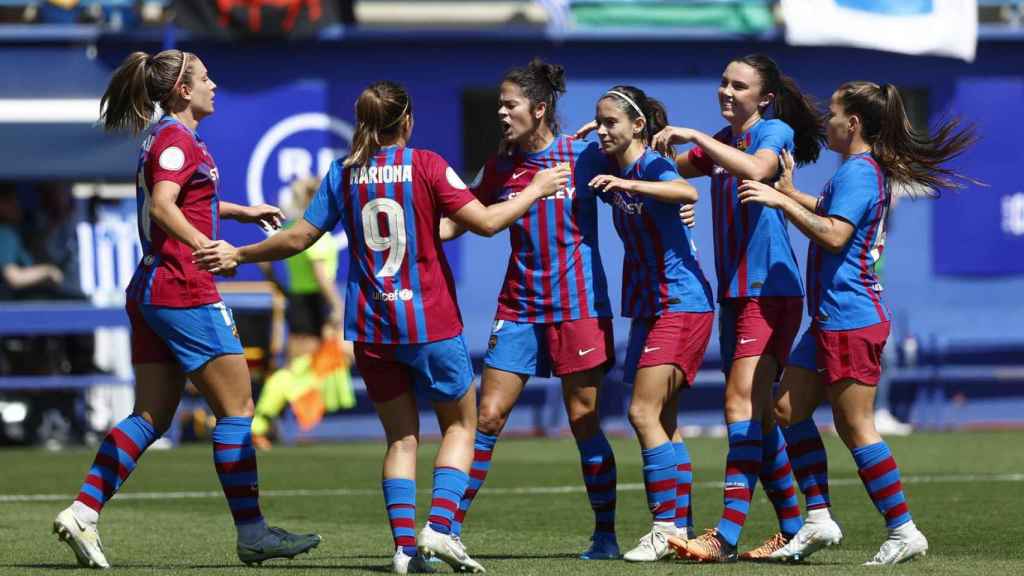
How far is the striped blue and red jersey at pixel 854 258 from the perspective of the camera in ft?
25.0

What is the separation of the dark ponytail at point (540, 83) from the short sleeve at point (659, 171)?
1.60 feet

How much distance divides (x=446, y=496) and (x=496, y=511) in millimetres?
3212

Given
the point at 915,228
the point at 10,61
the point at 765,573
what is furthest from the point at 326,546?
the point at 915,228

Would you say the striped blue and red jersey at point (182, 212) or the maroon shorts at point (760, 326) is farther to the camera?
the maroon shorts at point (760, 326)

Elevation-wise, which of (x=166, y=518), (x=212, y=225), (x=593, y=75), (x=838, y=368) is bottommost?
(x=166, y=518)

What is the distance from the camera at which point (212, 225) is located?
7.75 m

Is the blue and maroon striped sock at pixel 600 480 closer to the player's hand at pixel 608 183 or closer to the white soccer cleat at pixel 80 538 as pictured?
the player's hand at pixel 608 183

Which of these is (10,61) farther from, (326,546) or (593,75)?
(326,546)

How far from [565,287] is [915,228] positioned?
1185 centimetres

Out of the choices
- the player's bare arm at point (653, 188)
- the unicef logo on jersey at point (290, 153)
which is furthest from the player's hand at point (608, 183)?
the unicef logo on jersey at point (290, 153)

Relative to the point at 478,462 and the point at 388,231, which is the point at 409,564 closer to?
the point at 478,462

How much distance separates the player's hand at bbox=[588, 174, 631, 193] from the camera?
300 inches

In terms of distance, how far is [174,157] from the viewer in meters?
7.53

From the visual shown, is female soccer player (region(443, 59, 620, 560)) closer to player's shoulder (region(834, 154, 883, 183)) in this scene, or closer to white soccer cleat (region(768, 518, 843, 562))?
white soccer cleat (region(768, 518, 843, 562))
